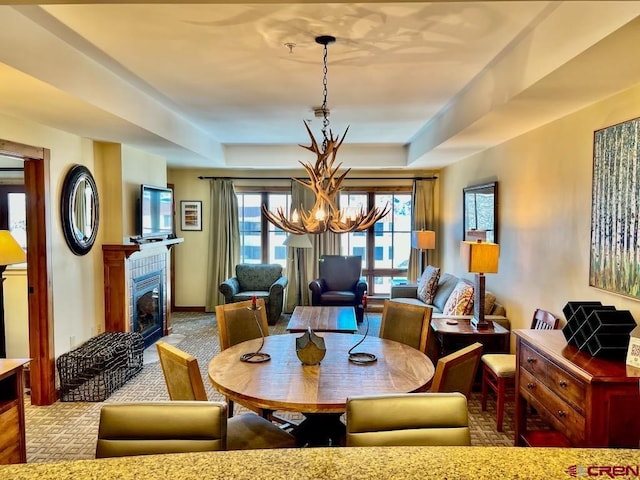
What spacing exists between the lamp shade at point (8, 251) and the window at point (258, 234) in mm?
4959

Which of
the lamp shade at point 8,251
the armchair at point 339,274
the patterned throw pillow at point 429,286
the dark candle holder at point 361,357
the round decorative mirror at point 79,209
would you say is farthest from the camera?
the armchair at point 339,274

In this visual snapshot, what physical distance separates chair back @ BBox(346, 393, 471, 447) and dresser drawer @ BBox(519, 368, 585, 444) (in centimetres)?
101

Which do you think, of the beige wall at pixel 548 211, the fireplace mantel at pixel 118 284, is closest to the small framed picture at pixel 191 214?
the fireplace mantel at pixel 118 284

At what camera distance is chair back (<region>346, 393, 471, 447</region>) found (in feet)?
4.76

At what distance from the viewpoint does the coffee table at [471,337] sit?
391cm

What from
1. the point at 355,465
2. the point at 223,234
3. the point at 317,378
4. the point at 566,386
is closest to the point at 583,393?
the point at 566,386

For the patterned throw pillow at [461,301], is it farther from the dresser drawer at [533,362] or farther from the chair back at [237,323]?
the chair back at [237,323]

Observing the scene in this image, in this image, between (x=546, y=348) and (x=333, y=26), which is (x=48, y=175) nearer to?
(x=333, y=26)

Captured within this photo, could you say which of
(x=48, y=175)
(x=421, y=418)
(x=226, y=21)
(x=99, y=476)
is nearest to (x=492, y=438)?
(x=421, y=418)

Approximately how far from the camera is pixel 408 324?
134 inches

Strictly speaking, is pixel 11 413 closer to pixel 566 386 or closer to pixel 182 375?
pixel 182 375

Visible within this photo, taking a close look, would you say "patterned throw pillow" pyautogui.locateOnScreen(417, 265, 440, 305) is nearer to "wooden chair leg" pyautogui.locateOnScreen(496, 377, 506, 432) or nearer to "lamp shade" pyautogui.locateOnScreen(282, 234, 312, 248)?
"lamp shade" pyautogui.locateOnScreen(282, 234, 312, 248)

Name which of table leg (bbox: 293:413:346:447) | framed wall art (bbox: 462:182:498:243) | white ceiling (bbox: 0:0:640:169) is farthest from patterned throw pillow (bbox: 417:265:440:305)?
table leg (bbox: 293:413:346:447)

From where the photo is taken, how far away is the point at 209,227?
7699 millimetres
